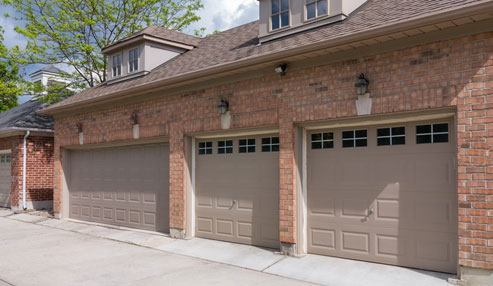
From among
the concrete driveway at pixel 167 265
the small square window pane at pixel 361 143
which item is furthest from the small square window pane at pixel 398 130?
the concrete driveway at pixel 167 265

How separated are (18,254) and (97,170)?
170 inches

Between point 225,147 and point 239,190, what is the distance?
42.2 inches

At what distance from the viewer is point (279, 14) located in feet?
29.9

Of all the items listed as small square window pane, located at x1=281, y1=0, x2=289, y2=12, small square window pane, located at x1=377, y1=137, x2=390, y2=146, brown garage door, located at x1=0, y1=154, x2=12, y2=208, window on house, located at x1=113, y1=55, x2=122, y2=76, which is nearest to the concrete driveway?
small square window pane, located at x1=377, y1=137, x2=390, y2=146

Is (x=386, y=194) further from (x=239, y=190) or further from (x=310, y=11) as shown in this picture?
(x=310, y=11)

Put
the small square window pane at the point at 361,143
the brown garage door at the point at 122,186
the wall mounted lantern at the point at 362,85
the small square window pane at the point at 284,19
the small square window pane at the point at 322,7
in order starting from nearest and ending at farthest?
the wall mounted lantern at the point at 362,85
the small square window pane at the point at 361,143
the small square window pane at the point at 322,7
the small square window pane at the point at 284,19
the brown garage door at the point at 122,186

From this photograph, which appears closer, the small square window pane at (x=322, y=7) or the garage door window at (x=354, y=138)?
the garage door window at (x=354, y=138)

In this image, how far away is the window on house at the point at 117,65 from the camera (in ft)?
43.3

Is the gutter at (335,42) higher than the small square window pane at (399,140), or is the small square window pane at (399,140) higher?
the gutter at (335,42)

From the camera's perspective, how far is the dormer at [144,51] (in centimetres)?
1238

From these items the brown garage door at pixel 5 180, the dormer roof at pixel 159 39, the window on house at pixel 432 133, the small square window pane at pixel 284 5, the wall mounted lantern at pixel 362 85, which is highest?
the dormer roof at pixel 159 39

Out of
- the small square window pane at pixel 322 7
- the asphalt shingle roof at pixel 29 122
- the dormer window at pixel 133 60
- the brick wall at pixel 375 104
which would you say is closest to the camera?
the brick wall at pixel 375 104

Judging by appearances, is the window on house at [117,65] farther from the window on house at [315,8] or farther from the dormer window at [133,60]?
the window on house at [315,8]

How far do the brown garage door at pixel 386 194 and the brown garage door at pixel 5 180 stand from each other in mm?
14523
